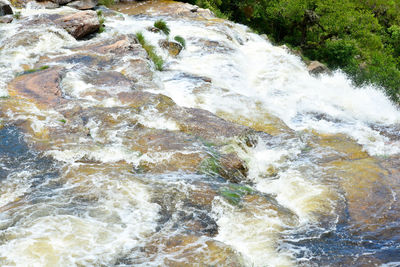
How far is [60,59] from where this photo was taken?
1219 centimetres

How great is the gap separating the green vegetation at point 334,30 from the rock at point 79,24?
10223 mm

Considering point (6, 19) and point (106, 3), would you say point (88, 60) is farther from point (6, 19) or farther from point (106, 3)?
point (106, 3)

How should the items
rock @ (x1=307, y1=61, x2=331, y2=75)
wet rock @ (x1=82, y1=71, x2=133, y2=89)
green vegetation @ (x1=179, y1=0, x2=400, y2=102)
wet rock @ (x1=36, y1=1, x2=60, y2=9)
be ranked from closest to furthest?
wet rock @ (x1=82, y1=71, x2=133, y2=89), rock @ (x1=307, y1=61, x2=331, y2=75), wet rock @ (x1=36, y1=1, x2=60, y2=9), green vegetation @ (x1=179, y1=0, x2=400, y2=102)

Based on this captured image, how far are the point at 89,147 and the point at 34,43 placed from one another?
722 cm

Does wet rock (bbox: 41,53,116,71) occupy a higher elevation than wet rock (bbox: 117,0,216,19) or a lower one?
higher

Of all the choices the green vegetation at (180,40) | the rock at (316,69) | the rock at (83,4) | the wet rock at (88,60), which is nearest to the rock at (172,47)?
the green vegetation at (180,40)

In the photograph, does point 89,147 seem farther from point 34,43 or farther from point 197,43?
point 197,43

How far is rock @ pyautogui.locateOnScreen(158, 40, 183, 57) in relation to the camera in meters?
15.1

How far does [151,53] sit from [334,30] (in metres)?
12.4

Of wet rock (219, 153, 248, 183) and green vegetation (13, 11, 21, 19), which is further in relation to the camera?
green vegetation (13, 11, 21, 19)

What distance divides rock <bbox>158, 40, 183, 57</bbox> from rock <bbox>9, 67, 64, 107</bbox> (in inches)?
195

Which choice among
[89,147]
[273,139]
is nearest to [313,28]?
[273,139]

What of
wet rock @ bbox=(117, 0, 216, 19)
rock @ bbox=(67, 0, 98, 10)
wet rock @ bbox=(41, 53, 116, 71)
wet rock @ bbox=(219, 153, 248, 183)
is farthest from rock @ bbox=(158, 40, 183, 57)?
wet rock @ bbox=(219, 153, 248, 183)

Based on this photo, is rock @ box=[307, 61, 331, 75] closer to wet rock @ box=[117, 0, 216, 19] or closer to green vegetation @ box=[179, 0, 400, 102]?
green vegetation @ box=[179, 0, 400, 102]
